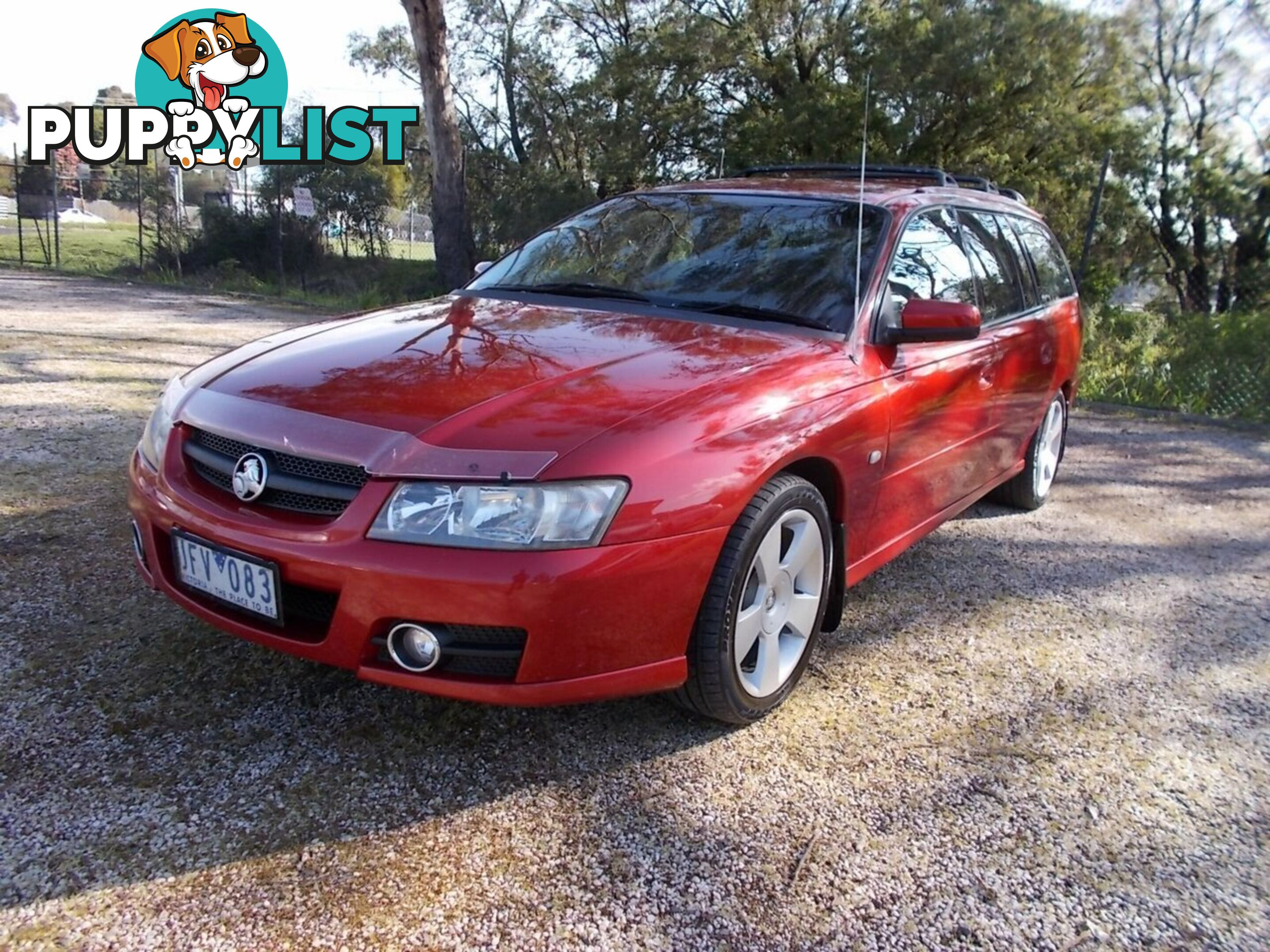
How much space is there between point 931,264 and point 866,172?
33.1 inches

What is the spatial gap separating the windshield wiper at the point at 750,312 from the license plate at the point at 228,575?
1.56 meters

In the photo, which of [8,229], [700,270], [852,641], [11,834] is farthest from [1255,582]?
[8,229]

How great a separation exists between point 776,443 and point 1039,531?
2705mm

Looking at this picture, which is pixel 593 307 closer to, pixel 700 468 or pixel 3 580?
pixel 700 468

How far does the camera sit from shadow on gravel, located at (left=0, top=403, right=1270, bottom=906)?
207cm

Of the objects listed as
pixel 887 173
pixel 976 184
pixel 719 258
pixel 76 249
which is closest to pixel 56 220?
pixel 76 249

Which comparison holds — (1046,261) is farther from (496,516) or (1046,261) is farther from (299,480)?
(299,480)

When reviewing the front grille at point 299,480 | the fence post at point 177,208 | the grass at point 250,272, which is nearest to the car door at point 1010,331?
the front grille at point 299,480

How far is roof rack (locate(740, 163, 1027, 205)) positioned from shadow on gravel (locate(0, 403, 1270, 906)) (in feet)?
6.20

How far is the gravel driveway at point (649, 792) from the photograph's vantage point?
75.7 inches

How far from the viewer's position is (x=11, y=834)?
2.03 m

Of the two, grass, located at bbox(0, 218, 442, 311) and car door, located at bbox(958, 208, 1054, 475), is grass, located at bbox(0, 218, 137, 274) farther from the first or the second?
car door, located at bbox(958, 208, 1054, 475)

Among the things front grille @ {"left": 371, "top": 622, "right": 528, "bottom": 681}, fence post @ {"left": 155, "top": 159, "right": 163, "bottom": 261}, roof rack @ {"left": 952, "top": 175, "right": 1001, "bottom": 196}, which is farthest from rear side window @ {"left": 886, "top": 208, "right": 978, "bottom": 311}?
fence post @ {"left": 155, "top": 159, "right": 163, "bottom": 261}

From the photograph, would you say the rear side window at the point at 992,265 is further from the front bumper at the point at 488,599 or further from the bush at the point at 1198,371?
the bush at the point at 1198,371
